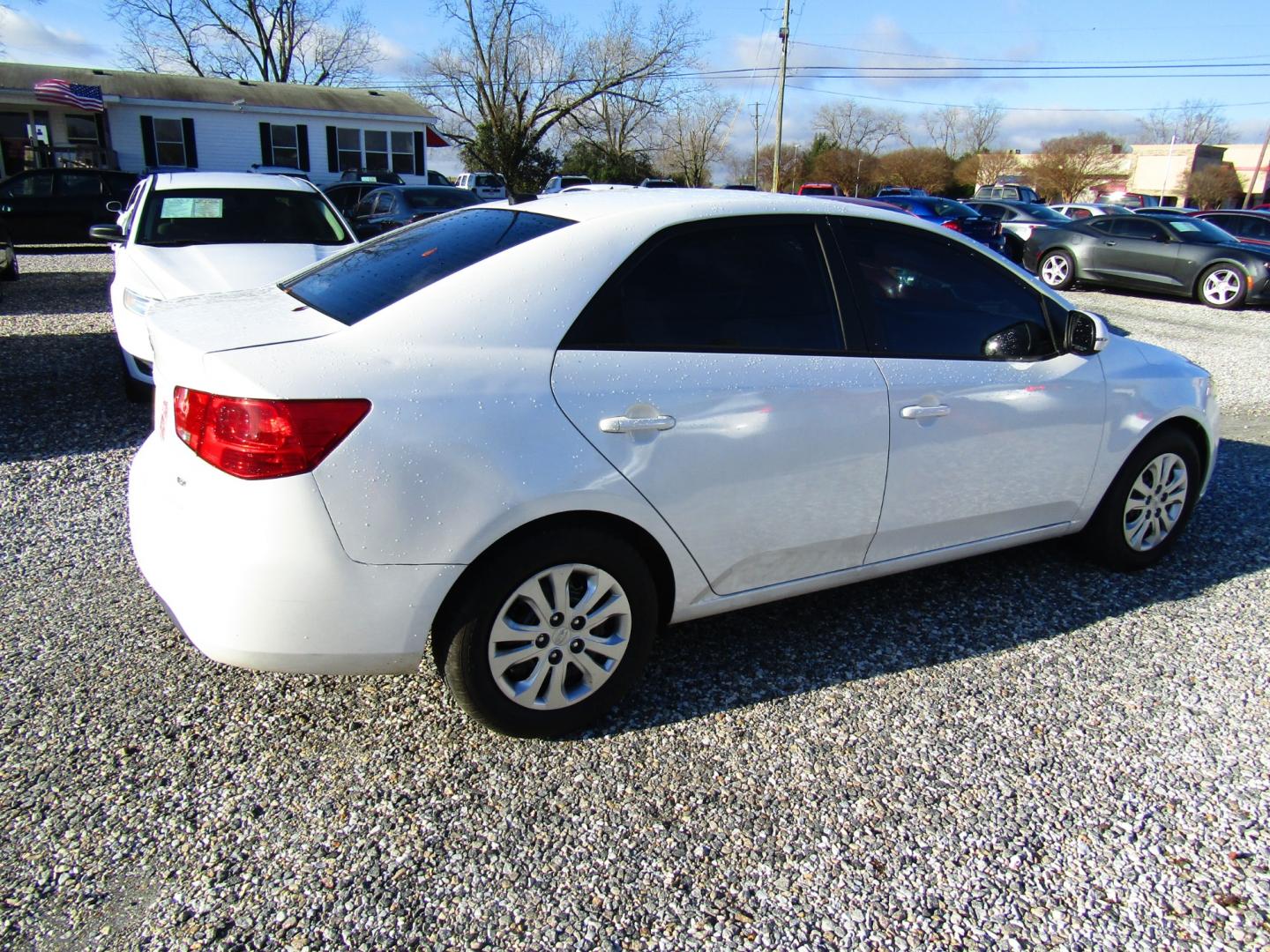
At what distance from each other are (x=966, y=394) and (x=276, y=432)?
7.86ft

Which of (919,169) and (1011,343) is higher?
(919,169)

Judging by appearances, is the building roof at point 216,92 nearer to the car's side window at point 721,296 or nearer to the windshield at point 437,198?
the windshield at point 437,198

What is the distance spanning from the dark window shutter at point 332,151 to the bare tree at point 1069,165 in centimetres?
4291

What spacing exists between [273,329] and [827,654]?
224cm

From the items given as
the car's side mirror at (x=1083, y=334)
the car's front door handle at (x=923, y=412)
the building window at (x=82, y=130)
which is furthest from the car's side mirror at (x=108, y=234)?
the building window at (x=82, y=130)

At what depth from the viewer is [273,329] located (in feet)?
8.66

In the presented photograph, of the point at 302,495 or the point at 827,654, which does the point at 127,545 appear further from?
the point at 827,654

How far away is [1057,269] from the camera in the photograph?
16.5 metres

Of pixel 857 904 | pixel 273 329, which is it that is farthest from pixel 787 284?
pixel 857 904

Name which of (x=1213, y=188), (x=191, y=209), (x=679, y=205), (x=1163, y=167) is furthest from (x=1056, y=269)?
(x=1163, y=167)

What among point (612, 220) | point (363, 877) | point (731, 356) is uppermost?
point (612, 220)

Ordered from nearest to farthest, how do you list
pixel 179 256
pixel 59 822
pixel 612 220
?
pixel 59 822 → pixel 612 220 → pixel 179 256

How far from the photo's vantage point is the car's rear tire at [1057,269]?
1620 centimetres

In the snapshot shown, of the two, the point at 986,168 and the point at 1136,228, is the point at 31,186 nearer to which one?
the point at 1136,228
